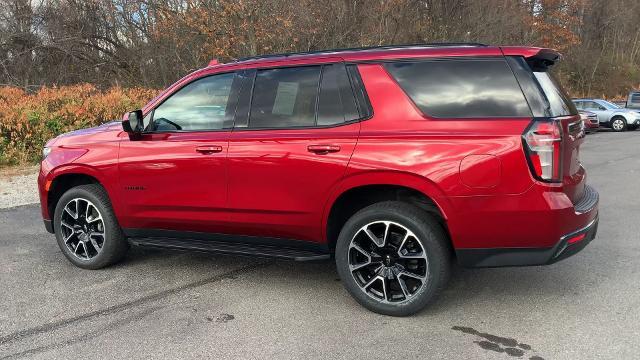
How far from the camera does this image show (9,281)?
4.78 meters

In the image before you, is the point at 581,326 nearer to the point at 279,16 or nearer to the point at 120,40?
the point at 279,16

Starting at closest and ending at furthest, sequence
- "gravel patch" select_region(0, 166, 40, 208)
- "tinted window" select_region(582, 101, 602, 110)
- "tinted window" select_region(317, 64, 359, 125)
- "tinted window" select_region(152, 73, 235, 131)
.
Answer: "tinted window" select_region(317, 64, 359, 125) < "tinted window" select_region(152, 73, 235, 131) < "gravel patch" select_region(0, 166, 40, 208) < "tinted window" select_region(582, 101, 602, 110)

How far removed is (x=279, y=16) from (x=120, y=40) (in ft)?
27.0

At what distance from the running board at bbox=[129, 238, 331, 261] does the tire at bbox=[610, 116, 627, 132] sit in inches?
941

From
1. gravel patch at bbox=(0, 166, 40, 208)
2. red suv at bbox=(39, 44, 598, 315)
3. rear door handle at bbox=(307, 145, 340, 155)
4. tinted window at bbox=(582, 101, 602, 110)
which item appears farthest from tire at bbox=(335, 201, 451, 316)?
tinted window at bbox=(582, 101, 602, 110)

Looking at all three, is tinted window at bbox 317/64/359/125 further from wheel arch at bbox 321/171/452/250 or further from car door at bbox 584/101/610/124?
car door at bbox 584/101/610/124

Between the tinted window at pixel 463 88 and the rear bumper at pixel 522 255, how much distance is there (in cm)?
86

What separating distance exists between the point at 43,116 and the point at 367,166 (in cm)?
935

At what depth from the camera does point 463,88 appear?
3732 millimetres

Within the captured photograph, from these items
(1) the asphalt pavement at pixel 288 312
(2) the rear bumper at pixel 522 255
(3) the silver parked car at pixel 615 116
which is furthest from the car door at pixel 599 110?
(2) the rear bumper at pixel 522 255

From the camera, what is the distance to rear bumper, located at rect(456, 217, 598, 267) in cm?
357

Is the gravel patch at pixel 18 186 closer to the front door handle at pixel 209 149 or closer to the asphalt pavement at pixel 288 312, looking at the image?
the asphalt pavement at pixel 288 312

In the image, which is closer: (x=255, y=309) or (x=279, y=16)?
(x=255, y=309)

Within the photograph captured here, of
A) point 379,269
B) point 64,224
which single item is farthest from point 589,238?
point 64,224
